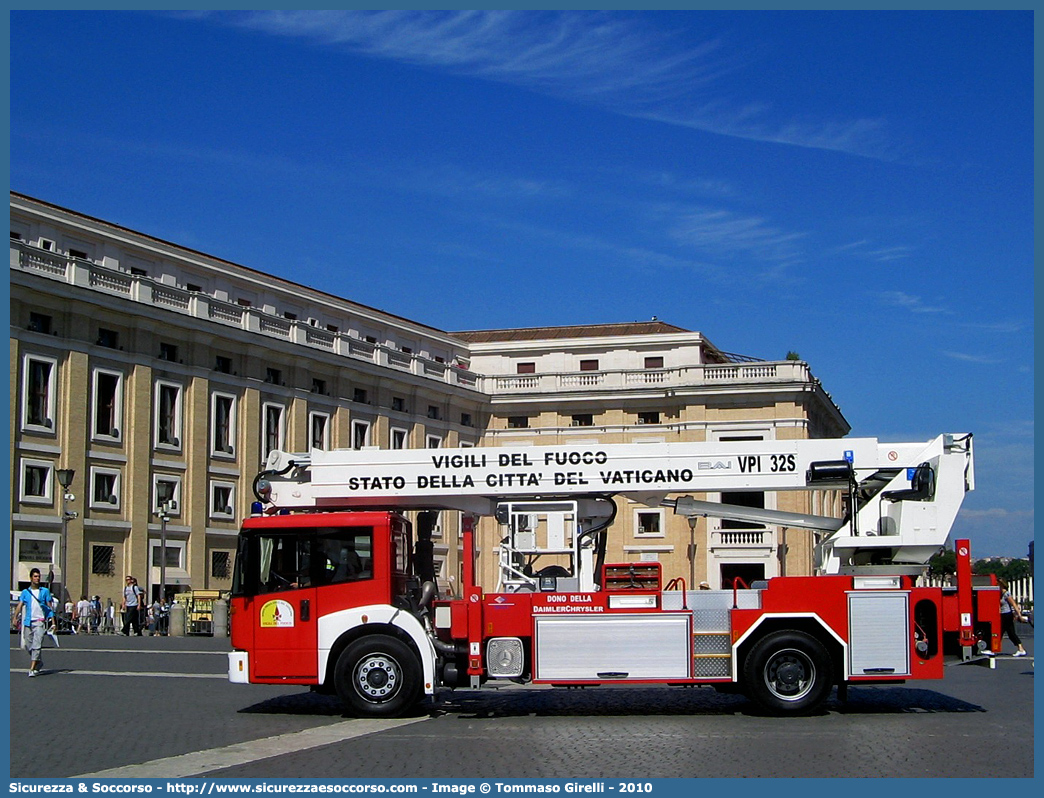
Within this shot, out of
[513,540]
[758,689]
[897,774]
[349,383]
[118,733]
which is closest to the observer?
[897,774]

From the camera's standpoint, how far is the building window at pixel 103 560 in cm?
5059

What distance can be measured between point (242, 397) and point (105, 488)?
9.28 metres

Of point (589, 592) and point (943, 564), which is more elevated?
point (943, 564)

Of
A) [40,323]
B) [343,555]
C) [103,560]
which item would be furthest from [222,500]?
[343,555]

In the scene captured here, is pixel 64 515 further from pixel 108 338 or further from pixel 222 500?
pixel 222 500

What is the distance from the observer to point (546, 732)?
15.2 metres

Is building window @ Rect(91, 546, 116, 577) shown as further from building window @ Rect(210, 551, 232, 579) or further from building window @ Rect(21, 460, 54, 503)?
building window @ Rect(210, 551, 232, 579)

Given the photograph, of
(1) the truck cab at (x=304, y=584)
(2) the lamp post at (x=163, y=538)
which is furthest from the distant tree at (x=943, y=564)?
(2) the lamp post at (x=163, y=538)

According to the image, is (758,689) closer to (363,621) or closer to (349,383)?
(363,621)

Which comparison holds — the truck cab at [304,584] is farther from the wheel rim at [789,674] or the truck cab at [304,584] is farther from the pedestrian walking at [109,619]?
the pedestrian walking at [109,619]

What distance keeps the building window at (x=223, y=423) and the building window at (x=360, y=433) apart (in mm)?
8416

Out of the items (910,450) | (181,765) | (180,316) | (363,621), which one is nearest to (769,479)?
(910,450)

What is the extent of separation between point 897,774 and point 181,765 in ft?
22.6

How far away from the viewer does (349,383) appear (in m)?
66.2
